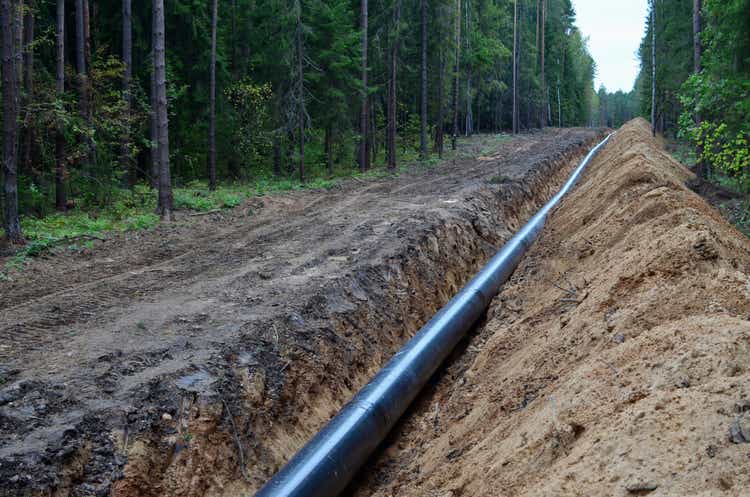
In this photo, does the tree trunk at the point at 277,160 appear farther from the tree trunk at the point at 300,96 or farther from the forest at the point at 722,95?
the forest at the point at 722,95

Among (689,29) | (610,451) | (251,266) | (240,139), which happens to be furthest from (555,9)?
(610,451)

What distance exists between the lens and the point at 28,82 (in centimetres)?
1290

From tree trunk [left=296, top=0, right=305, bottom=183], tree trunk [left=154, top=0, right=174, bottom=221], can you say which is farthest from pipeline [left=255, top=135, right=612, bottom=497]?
tree trunk [left=296, top=0, right=305, bottom=183]

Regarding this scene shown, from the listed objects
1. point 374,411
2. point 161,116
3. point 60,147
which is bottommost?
point 374,411

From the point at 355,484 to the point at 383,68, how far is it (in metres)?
23.1

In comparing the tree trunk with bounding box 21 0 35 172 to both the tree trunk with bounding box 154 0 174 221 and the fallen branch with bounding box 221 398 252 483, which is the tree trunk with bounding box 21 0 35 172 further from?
the fallen branch with bounding box 221 398 252 483

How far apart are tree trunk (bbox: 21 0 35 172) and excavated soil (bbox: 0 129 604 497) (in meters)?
4.19

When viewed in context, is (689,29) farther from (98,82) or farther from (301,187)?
(98,82)

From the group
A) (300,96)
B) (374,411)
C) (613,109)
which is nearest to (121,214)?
(300,96)

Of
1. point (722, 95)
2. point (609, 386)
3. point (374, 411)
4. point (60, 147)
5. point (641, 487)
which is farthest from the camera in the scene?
point (60, 147)

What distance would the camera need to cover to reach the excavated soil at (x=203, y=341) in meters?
4.35

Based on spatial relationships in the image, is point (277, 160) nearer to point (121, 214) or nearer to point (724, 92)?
point (121, 214)

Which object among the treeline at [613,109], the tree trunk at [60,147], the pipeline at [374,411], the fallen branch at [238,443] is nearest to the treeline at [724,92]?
the pipeline at [374,411]

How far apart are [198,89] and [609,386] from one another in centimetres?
2040
